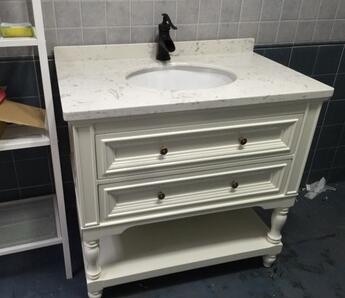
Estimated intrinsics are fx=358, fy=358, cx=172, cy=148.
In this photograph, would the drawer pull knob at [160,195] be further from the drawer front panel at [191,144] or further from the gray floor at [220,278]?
the gray floor at [220,278]

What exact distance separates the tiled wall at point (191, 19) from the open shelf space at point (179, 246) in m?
0.74

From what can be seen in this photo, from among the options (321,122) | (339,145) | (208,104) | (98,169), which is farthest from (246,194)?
(339,145)

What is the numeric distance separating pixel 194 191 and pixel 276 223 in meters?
0.40

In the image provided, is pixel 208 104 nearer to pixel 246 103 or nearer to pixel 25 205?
pixel 246 103

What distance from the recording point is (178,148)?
1.04 m

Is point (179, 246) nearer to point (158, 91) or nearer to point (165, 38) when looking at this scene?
point (158, 91)

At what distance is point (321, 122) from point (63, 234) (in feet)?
4.34

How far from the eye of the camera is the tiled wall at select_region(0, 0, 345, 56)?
123 centimetres

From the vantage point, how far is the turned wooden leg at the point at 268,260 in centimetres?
141

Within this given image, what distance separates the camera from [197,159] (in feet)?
3.50

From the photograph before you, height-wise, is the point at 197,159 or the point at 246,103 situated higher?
the point at 246,103

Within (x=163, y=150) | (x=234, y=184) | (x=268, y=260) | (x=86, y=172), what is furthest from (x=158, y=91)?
(x=268, y=260)

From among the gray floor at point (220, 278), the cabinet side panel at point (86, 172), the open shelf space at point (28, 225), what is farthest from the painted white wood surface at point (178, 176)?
the open shelf space at point (28, 225)

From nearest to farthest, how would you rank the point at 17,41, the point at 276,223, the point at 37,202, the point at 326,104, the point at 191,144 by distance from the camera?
the point at 17,41 → the point at 191,144 → the point at 276,223 → the point at 37,202 → the point at 326,104
